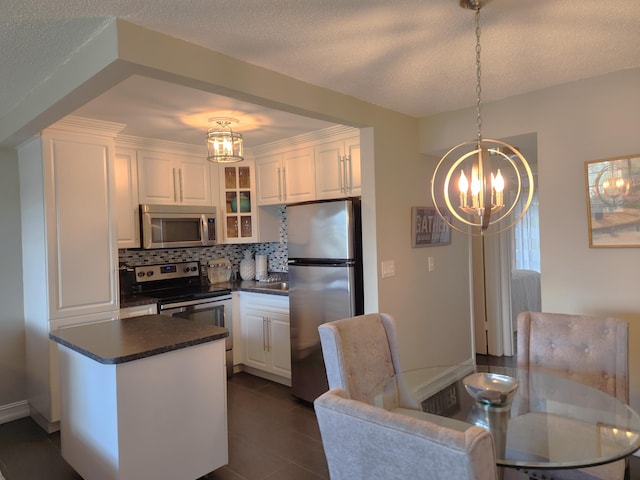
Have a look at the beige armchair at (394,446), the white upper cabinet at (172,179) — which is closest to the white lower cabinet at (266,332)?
the white upper cabinet at (172,179)

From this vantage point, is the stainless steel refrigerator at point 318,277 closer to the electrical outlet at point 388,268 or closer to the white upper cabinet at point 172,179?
the electrical outlet at point 388,268

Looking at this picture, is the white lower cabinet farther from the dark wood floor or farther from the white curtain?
the white curtain

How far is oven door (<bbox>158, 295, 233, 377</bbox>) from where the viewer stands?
356 centimetres

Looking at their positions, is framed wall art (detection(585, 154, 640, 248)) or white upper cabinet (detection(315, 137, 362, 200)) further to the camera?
white upper cabinet (detection(315, 137, 362, 200))

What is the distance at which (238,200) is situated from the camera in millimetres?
4332

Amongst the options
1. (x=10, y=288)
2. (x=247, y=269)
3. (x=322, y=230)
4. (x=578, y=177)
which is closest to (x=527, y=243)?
(x=578, y=177)

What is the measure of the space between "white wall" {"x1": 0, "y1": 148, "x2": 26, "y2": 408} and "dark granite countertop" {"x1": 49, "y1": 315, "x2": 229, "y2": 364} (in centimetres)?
123

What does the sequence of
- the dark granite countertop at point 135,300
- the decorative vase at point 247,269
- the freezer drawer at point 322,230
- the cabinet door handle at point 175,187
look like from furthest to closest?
the decorative vase at point 247,269
the cabinet door handle at point 175,187
the dark granite countertop at point 135,300
the freezer drawer at point 322,230

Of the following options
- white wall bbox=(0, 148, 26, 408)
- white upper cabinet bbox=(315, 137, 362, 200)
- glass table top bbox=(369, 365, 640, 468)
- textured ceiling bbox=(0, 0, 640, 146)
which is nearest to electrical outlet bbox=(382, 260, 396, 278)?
white upper cabinet bbox=(315, 137, 362, 200)

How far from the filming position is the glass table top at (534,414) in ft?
4.41

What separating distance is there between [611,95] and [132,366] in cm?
301

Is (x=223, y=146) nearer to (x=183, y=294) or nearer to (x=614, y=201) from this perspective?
(x=183, y=294)

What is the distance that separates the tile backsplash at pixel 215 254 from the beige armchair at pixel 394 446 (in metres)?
3.35

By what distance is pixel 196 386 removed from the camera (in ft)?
7.22
